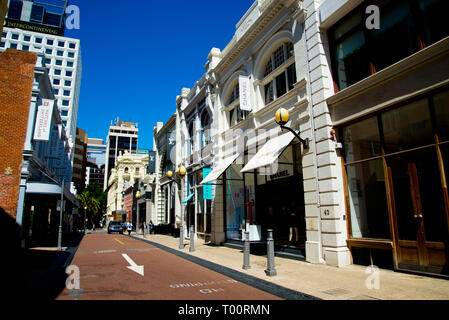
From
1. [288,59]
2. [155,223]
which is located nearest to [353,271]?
[288,59]

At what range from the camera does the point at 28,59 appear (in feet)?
57.3

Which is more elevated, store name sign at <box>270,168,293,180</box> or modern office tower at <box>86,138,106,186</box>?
modern office tower at <box>86,138,106,186</box>

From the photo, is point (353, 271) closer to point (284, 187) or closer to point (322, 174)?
point (322, 174)

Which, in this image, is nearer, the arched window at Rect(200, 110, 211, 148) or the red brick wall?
the red brick wall

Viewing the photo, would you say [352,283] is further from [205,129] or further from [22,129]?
[22,129]

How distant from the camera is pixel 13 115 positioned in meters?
16.5

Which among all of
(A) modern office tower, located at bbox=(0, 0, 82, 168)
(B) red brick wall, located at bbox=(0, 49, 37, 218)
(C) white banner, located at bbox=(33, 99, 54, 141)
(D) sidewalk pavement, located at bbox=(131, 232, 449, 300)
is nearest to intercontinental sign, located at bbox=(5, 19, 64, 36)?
(A) modern office tower, located at bbox=(0, 0, 82, 168)

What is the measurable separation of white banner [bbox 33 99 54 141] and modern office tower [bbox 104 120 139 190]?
131 m

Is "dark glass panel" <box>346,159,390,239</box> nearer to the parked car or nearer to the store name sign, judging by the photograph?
the store name sign

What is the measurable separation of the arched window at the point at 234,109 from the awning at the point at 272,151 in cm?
460

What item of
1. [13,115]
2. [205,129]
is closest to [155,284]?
[13,115]

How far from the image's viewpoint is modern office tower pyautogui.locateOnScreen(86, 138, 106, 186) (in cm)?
15925

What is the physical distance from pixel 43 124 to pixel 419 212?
19.0m

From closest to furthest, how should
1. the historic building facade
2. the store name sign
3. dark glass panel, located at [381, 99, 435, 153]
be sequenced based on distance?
the historic building facade < dark glass panel, located at [381, 99, 435, 153] < the store name sign
